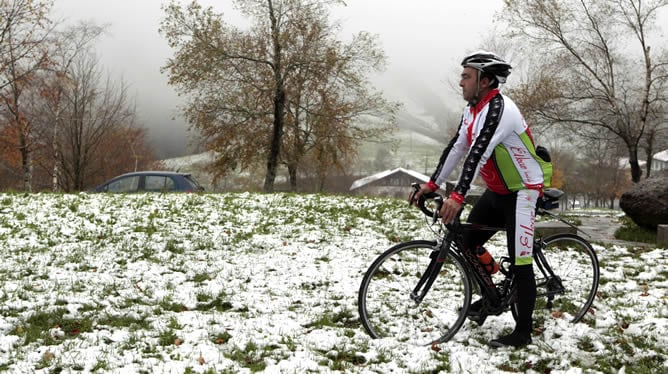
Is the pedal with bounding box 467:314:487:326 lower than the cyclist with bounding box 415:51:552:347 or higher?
lower

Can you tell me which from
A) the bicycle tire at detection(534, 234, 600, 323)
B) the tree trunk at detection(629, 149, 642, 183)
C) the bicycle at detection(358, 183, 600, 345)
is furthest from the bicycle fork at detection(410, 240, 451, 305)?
the tree trunk at detection(629, 149, 642, 183)

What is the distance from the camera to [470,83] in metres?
3.65

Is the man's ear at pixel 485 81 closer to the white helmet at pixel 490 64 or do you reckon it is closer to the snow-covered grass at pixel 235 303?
the white helmet at pixel 490 64

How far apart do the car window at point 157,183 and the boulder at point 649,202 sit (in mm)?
11778

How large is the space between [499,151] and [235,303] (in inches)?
118

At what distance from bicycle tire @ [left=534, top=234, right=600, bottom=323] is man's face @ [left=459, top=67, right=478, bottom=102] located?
1468mm

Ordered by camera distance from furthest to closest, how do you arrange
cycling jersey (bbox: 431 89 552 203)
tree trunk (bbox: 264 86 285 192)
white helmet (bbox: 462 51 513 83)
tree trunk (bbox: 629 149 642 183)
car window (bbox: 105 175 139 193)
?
tree trunk (bbox: 264 86 285 192), tree trunk (bbox: 629 149 642 183), car window (bbox: 105 175 139 193), white helmet (bbox: 462 51 513 83), cycling jersey (bbox: 431 89 552 203)

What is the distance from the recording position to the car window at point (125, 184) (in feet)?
52.7

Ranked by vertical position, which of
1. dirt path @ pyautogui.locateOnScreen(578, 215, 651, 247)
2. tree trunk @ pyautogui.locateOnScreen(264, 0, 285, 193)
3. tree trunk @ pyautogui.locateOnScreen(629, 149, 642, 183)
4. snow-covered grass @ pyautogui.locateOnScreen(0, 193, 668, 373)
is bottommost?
snow-covered grass @ pyautogui.locateOnScreen(0, 193, 668, 373)

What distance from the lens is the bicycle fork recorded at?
378cm

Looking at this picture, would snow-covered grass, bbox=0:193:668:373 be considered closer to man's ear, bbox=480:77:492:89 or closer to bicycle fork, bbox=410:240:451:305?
bicycle fork, bbox=410:240:451:305

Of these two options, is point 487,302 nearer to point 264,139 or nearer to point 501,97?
point 501,97

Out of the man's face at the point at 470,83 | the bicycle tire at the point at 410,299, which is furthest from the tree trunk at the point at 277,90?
the man's face at the point at 470,83

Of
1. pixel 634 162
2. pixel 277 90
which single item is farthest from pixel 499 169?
pixel 634 162
